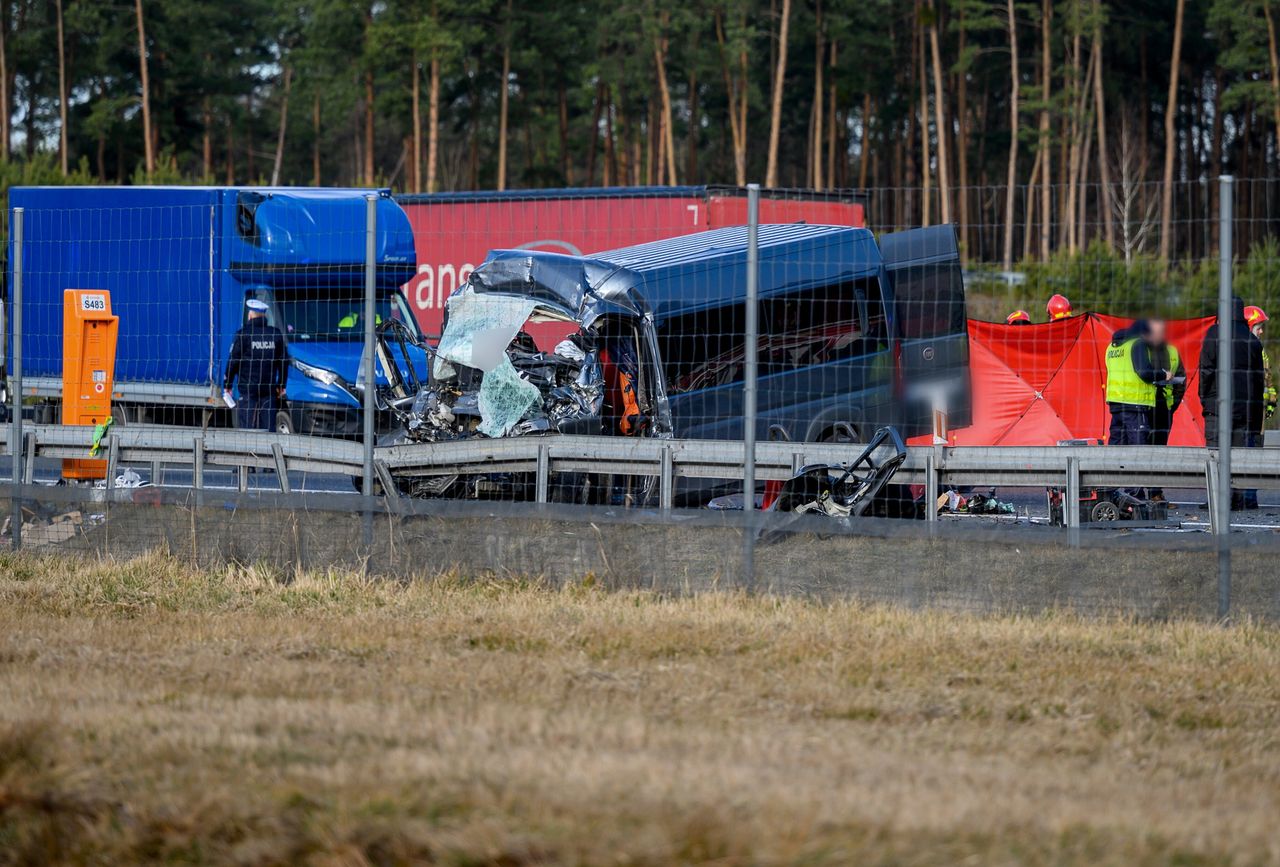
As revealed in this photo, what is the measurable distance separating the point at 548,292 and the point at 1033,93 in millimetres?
37024

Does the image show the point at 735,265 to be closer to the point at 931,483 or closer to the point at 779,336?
the point at 779,336

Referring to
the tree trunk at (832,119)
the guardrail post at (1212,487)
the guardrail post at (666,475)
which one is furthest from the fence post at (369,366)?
the tree trunk at (832,119)

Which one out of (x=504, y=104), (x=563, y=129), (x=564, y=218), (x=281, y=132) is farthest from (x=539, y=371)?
(x=281, y=132)

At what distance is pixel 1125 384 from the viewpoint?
473 inches

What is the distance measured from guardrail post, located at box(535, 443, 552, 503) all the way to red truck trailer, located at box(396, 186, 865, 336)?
12.9m

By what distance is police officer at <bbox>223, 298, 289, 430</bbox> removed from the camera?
49.3ft

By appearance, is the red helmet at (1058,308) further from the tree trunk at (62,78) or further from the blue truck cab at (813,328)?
the tree trunk at (62,78)

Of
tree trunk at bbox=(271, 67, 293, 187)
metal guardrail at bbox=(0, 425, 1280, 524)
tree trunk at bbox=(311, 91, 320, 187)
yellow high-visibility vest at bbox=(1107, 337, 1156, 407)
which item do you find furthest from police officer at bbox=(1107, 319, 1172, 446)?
tree trunk at bbox=(271, 67, 293, 187)

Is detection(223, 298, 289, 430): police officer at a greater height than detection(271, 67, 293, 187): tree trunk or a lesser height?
lesser

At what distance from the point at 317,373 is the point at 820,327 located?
7.12 m

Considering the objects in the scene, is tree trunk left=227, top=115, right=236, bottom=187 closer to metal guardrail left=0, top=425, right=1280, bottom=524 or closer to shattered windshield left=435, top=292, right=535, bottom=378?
shattered windshield left=435, top=292, right=535, bottom=378

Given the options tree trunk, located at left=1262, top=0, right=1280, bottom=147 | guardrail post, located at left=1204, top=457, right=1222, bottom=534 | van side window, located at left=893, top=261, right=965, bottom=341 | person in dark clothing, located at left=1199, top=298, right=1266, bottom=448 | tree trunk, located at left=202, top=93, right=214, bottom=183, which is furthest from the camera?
tree trunk, located at left=202, top=93, right=214, bottom=183

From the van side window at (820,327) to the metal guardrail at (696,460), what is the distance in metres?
2.33

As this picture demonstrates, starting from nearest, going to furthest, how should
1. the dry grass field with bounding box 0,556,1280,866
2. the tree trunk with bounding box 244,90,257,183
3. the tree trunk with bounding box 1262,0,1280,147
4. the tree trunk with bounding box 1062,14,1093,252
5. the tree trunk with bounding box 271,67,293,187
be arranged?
the dry grass field with bounding box 0,556,1280,866 → the tree trunk with bounding box 1262,0,1280,147 → the tree trunk with bounding box 1062,14,1093,252 → the tree trunk with bounding box 244,90,257,183 → the tree trunk with bounding box 271,67,293,187
